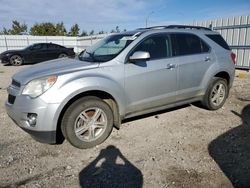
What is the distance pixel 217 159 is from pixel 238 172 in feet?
1.23

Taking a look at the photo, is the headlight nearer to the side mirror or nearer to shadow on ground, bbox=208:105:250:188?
the side mirror

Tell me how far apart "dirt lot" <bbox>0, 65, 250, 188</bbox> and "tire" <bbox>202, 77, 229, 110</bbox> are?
0.50 meters

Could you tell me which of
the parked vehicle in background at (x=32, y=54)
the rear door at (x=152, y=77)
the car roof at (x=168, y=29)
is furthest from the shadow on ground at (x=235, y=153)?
the parked vehicle in background at (x=32, y=54)

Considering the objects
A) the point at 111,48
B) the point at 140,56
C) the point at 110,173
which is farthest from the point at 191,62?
the point at 110,173

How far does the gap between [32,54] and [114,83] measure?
1395 cm

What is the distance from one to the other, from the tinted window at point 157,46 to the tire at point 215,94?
143cm

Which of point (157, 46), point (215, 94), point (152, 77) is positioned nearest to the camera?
point (152, 77)

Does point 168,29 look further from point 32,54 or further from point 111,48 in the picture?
point 32,54

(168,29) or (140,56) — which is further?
(168,29)

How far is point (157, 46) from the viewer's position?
436 centimetres

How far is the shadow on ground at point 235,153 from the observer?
9.66 ft

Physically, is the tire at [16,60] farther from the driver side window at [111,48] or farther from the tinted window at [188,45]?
the tinted window at [188,45]

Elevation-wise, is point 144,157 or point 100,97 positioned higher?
point 100,97

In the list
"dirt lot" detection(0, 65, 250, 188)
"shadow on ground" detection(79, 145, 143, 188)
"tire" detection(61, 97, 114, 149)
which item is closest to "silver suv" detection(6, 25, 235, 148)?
"tire" detection(61, 97, 114, 149)
